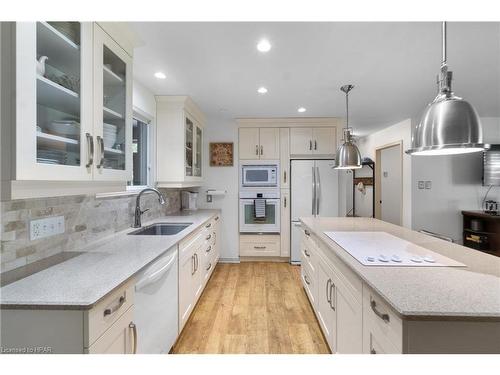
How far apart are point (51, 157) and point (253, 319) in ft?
7.05

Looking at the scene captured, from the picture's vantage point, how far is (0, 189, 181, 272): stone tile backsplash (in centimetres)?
115

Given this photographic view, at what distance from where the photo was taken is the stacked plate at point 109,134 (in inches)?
56.6

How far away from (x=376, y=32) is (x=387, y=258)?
1517 mm

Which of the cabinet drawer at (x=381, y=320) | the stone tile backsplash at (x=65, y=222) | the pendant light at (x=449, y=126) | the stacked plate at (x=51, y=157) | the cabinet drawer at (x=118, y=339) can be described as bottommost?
the cabinet drawer at (x=118, y=339)

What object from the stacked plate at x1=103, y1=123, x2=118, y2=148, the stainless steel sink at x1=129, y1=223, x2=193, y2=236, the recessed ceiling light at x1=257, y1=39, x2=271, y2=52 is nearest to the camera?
the stacked plate at x1=103, y1=123, x2=118, y2=148

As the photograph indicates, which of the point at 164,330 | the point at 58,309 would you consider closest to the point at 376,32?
the point at 58,309

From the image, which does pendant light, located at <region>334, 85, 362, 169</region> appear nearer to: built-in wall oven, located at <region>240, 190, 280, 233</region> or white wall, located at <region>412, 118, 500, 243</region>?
built-in wall oven, located at <region>240, 190, 280, 233</region>

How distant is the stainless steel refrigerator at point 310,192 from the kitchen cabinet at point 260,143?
41 centimetres

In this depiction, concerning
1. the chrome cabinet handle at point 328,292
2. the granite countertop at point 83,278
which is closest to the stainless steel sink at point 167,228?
the granite countertop at point 83,278

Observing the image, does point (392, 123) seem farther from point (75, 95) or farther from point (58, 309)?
point (58, 309)

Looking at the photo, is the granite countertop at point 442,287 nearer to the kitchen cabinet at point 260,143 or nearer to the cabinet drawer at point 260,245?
the cabinet drawer at point 260,245

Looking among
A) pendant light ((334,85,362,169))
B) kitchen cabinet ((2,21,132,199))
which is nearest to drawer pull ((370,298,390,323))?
kitchen cabinet ((2,21,132,199))

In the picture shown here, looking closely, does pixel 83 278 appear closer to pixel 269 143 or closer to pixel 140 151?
pixel 140 151
